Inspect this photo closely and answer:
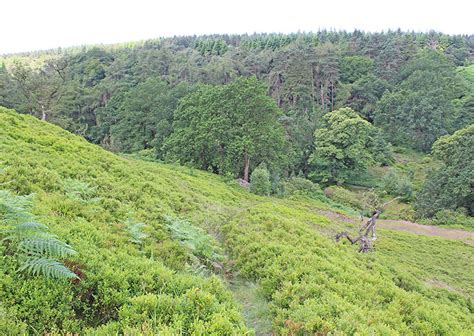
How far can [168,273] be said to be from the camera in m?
5.81

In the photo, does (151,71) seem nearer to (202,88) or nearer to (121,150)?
(121,150)

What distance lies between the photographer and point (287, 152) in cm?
4800

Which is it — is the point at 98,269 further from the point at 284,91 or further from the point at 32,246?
the point at 284,91

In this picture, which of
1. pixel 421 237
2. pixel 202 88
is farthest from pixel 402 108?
pixel 421 237

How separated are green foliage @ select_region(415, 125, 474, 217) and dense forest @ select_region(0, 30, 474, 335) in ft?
0.58

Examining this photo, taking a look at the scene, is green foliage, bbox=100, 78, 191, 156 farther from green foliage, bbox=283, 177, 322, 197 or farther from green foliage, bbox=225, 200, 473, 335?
green foliage, bbox=225, 200, 473, 335

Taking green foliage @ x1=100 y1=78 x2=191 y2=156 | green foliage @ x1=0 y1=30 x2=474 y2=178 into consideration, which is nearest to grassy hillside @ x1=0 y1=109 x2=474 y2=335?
green foliage @ x1=0 y1=30 x2=474 y2=178

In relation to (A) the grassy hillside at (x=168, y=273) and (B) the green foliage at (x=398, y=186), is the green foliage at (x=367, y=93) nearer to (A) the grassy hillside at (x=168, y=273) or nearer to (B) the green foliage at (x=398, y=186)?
(B) the green foliage at (x=398, y=186)

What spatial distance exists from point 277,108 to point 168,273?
3420 cm

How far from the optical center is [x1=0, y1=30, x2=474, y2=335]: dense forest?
475 centimetres

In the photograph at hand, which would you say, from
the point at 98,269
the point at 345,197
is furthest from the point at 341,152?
the point at 98,269

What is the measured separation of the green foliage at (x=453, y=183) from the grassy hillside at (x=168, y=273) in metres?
27.1

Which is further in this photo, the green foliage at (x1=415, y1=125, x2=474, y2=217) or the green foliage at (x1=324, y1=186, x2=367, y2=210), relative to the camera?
the green foliage at (x1=324, y1=186, x2=367, y2=210)

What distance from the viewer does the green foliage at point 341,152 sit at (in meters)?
52.4
